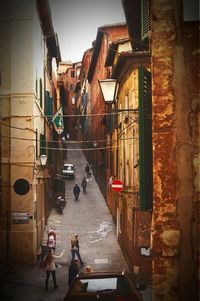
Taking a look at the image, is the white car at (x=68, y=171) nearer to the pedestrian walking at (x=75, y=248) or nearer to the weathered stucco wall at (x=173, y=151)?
the pedestrian walking at (x=75, y=248)

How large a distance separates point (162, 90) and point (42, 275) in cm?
1251

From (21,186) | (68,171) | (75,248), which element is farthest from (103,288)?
(68,171)

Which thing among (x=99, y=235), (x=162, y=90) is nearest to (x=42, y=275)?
(x=99, y=235)

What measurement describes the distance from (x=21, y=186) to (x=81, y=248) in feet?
15.8

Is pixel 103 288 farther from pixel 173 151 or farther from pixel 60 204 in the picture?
pixel 60 204

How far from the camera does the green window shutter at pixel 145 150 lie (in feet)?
17.0

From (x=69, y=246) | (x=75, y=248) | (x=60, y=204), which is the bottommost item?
(x=69, y=246)

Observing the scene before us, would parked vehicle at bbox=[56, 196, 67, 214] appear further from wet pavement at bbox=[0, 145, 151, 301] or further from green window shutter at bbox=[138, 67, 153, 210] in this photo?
green window shutter at bbox=[138, 67, 153, 210]

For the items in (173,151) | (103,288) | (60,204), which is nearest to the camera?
(173,151)

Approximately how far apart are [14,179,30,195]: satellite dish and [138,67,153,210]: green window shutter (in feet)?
40.2

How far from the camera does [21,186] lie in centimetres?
1702

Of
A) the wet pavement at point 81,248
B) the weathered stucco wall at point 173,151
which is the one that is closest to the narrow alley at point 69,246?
the wet pavement at point 81,248

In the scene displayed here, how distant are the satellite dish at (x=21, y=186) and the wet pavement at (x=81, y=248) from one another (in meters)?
3.06

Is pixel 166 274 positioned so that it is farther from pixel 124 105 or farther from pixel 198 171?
pixel 124 105
